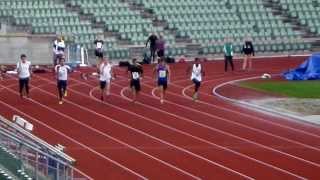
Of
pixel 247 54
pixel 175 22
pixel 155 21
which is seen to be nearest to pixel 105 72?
pixel 247 54

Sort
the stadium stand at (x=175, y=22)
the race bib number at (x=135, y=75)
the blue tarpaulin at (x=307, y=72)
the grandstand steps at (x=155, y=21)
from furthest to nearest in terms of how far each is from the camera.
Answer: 1. the grandstand steps at (x=155, y=21)
2. the stadium stand at (x=175, y=22)
3. the blue tarpaulin at (x=307, y=72)
4. the race bib number at (x=135, y=75)

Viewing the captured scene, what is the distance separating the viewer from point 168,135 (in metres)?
19.9

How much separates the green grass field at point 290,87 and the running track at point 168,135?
6.30 feet

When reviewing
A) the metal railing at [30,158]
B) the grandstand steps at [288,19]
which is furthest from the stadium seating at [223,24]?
the metal railing at [30,158]

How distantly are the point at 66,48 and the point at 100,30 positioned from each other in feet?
13.2

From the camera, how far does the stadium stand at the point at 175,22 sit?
38.9 meters

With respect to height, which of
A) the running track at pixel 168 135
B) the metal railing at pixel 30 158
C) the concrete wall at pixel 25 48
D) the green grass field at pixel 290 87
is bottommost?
the green grass field at pixel 290 87

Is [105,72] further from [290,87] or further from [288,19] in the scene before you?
[288,19]

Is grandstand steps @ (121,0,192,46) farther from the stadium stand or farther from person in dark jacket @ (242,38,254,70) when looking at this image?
person in dark jacket @ (242,38,254,70)

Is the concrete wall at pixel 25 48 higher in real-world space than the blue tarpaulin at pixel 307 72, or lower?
higher

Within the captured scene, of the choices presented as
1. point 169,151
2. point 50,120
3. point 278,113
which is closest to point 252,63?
→ point 278,113

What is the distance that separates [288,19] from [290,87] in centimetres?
1461

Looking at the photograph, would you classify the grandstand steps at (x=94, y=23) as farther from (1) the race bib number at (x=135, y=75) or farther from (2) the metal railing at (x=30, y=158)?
(2) the metal railing at (x=30, y=158)

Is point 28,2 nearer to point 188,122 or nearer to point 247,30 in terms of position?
point 247,30
